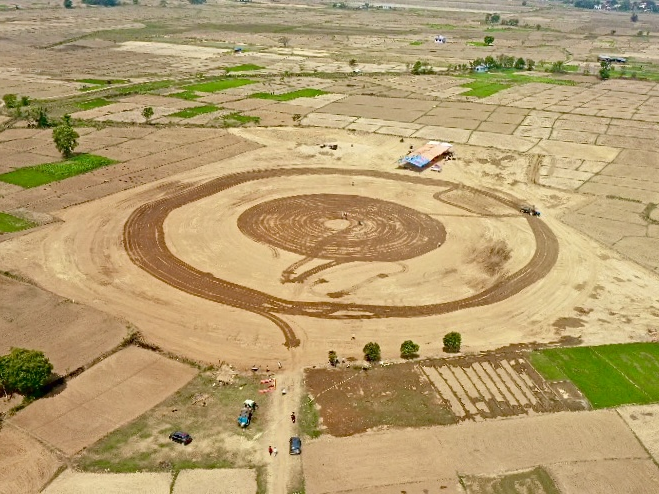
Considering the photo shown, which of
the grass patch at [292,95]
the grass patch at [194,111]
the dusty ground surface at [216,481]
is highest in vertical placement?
the grass patch at [292,95]

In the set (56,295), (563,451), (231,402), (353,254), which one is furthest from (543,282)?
(56,295)

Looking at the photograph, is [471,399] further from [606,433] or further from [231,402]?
[231,402]

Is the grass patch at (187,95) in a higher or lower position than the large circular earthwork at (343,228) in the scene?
higher

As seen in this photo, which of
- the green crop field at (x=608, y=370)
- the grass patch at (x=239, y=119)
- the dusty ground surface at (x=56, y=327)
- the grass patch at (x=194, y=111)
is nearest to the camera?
the green crop field at (x=608, y=370)

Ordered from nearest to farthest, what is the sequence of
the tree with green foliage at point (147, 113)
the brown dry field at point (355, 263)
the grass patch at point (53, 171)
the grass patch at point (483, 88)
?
the brown dry field at point (355, 263)
the grass patch at point (53, 171)
the tree with green foliage at point (147, 113)
the grass patch at point (483, 88)

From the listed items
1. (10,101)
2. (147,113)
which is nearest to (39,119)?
(10,101)

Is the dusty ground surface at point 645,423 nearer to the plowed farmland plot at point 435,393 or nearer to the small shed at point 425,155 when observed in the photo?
the plowed farmland plot at point 435,393

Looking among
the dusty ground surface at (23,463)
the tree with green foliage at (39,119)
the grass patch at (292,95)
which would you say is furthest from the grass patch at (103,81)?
the dusty ground surface at (23,463)
